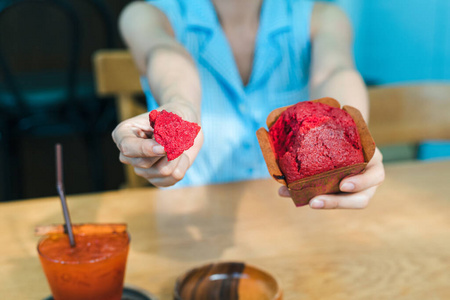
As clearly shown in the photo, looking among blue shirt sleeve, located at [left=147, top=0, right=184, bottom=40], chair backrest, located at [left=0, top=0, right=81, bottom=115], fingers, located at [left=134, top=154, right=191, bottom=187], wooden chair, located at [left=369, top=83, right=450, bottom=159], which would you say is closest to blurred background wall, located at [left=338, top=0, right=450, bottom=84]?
wooden chair, located at [left=369, top=83, right=450, bottom=159]

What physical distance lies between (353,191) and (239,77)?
2.96ft

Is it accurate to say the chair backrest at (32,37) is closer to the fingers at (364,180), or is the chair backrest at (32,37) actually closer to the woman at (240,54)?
the woman at (240,54)

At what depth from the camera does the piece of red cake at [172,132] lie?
615 mm

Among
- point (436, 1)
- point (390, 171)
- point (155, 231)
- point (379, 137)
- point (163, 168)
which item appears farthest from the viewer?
point (436, 1)

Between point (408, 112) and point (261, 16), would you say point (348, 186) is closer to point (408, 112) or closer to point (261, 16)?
point (261, 16)

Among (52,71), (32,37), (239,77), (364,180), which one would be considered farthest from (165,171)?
(32,37)

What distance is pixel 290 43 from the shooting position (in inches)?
62.6

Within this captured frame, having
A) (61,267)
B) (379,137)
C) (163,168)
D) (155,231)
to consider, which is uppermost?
(163,168)

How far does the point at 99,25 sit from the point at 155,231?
2.90 metres

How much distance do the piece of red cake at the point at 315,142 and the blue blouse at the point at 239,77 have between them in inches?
31.5

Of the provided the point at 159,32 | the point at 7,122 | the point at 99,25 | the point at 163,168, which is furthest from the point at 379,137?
the point at 99,25

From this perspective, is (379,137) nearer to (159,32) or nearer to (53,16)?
(159,32)

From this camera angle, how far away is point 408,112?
5.77 ft

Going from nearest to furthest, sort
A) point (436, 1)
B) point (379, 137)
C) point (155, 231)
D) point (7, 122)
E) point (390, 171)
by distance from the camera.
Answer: point (155, 231) < point (390, 171) < point (379, 137) < point (7, 122) < point (436, 1)
